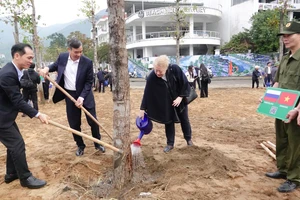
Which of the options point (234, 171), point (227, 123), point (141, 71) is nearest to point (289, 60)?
point (234, 171)

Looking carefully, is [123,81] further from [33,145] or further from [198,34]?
[198,34]

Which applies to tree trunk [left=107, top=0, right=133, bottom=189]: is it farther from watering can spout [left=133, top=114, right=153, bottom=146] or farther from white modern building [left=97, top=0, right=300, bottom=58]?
white modern building [left=97, top=0, right=300, bottom=58]

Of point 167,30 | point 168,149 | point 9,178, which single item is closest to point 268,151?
point 168,149

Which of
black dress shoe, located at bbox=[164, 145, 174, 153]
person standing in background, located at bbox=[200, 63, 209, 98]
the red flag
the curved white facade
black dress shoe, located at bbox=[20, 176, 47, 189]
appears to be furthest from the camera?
the curved white facade

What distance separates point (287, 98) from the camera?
282 centimetres

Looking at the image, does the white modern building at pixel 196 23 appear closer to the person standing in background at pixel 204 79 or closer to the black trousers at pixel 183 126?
the person standing in background at pixel 204 79

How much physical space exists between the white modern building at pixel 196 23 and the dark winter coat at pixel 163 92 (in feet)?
73.0

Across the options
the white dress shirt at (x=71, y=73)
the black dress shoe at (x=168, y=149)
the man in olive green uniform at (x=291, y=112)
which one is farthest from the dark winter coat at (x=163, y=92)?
the man in olive green uniform at (x=291, y=112)

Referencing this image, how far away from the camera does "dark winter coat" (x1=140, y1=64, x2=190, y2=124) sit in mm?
3834

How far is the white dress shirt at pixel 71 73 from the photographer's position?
12.8 feet

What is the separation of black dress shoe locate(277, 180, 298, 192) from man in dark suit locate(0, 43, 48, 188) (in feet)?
9.18

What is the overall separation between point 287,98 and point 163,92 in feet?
5.55

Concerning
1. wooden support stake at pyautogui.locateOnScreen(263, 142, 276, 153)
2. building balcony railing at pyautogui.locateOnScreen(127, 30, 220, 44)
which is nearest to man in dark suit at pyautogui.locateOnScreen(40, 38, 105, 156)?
wooden support stake at pyautogui.locateOnScreen(263, 142, 276, 153)

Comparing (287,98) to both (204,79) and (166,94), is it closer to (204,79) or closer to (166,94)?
(166,94)
